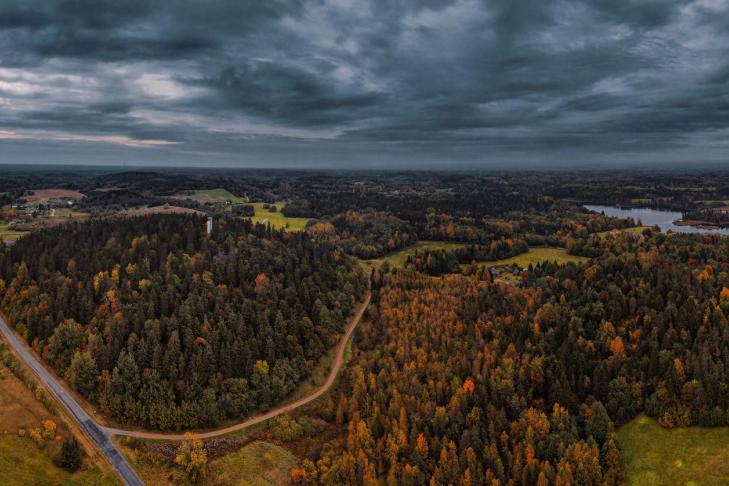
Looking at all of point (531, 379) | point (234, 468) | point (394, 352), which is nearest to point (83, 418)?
point (234, 468)

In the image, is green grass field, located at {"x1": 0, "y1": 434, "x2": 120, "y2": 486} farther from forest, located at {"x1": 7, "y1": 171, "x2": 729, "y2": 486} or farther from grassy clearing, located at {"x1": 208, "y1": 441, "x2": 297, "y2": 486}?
grassy clearing, located at {"x1": 208, "y1": 441, "x2": 297, "y2": 486}

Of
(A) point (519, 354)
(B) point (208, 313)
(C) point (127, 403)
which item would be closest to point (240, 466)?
(C) point (127, 403)

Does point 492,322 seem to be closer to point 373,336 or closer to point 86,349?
point 373,336

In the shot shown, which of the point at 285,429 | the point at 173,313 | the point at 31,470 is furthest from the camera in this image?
the point at 173,313

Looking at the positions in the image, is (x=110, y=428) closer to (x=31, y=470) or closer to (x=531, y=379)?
(x=31, y=470)

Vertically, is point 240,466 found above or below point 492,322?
below

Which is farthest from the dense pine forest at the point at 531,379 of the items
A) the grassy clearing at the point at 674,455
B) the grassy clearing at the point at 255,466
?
the grassy clearing at the point at 255,466
